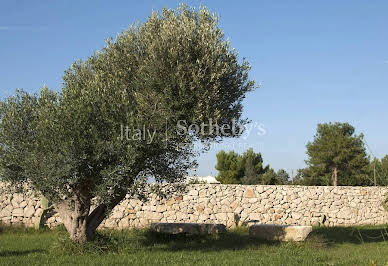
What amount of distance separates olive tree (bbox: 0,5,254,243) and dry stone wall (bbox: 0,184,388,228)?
25.3ft

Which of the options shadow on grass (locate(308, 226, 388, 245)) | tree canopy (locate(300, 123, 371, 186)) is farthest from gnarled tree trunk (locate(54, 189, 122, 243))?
tree canopy (locate(300, 123, 371, 186))

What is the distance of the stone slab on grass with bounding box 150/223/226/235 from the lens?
17.2 metres

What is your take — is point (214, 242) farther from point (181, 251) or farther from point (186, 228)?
point (181, 251)

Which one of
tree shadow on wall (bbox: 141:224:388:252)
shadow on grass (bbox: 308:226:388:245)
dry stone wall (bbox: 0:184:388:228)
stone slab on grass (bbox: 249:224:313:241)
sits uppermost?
dry stone wall (bbox: 0:184:388:228)

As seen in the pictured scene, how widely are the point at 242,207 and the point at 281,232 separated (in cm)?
647

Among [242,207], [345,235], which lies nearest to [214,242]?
[242,207]

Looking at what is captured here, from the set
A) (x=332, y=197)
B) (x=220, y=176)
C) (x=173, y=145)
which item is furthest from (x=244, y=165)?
(x=173, y=145)

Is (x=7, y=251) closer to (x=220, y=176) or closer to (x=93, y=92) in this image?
(x=93, y=92)

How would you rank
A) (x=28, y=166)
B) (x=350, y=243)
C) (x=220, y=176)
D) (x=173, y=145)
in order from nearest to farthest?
(x=28, y=166), (x=173, y=145), (x=350, y=243), (x=220, y=176)

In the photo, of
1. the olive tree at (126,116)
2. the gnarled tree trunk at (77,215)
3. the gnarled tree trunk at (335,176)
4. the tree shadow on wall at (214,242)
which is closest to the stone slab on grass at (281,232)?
the tree shadow on wall at (214,242)

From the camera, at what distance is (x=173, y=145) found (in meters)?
12.8

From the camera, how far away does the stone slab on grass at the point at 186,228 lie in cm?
1717

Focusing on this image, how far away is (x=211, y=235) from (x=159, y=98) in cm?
776

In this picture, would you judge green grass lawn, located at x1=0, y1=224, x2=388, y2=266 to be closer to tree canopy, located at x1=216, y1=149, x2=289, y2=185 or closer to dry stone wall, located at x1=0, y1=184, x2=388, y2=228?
dry stone wall, located at x1=0, y1=184, x2=388, y2=228
